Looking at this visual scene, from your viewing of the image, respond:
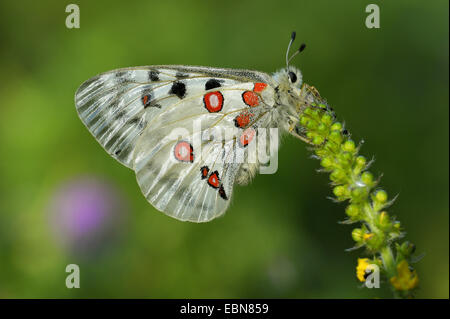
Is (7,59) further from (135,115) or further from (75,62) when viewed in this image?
(135,115)

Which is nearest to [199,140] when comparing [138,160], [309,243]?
[138,160]

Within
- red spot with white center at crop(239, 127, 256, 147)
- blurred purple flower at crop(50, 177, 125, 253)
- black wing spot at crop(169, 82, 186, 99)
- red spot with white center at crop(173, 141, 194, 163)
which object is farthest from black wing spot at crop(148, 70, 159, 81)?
blurred purple flower at crop(50, 177, 125, 253)

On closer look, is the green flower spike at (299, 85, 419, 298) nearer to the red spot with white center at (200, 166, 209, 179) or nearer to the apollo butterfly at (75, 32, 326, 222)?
the apollo butterfly at (75, 32, 326, 222)

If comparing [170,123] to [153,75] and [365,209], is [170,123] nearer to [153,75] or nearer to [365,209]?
[153,75]

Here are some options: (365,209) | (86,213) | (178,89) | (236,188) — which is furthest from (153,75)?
(365,209)

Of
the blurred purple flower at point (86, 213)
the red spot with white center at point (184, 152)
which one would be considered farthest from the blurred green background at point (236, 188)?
the red spot with white center at point (184, 152)

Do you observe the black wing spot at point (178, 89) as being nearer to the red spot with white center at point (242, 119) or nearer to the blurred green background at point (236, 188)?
the red spot with white center at point (242, 119)
